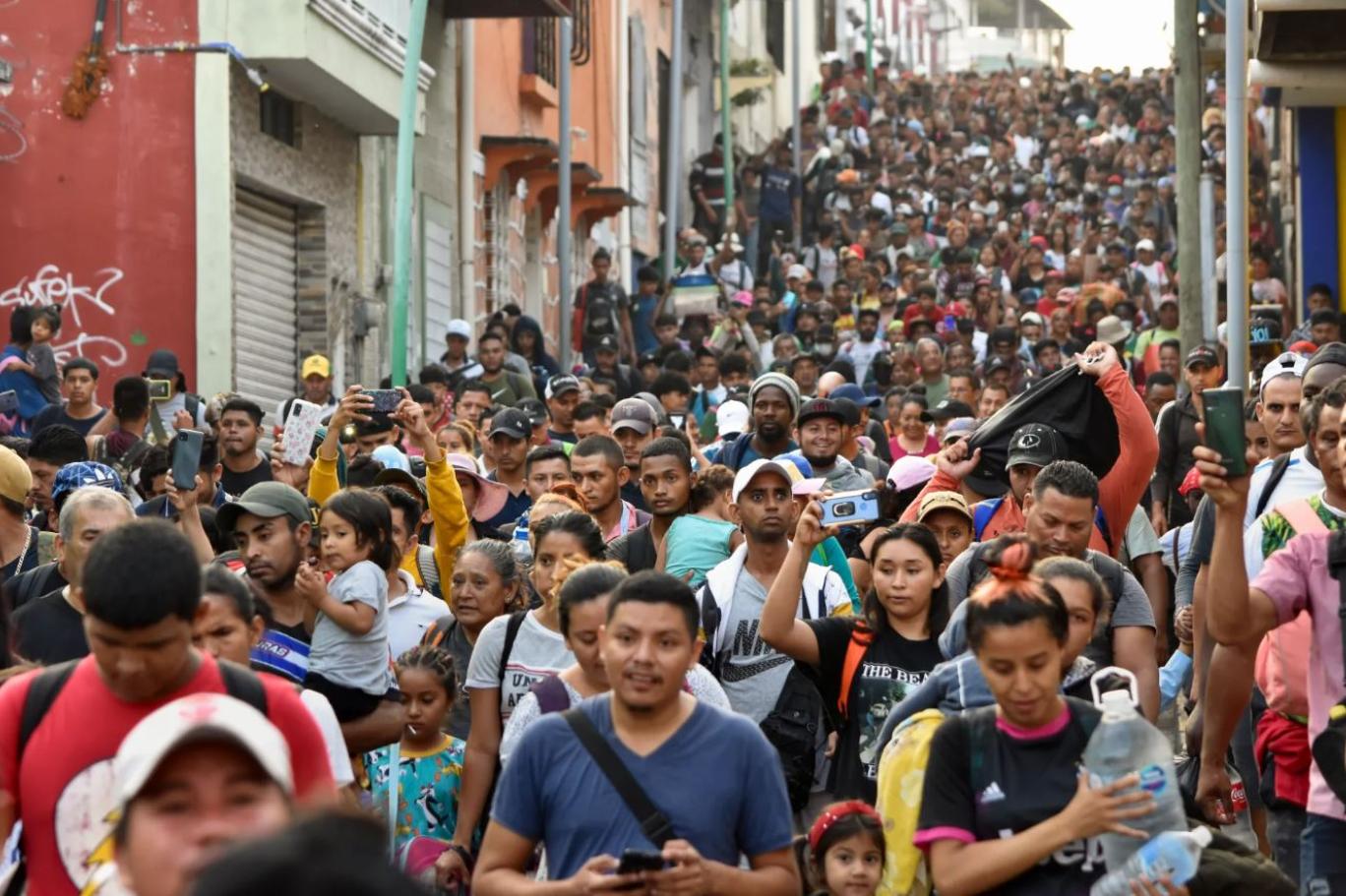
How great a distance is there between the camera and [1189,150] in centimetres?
1936

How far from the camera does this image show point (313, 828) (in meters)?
2.88

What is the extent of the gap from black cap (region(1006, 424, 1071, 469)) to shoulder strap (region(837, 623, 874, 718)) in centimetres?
196

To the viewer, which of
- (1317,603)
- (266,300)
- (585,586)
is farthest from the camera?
(266,300)

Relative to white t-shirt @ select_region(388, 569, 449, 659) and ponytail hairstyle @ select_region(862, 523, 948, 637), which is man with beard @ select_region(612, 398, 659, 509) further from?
ponytail hairstyle @ select_region(862, 523, 948, 637)

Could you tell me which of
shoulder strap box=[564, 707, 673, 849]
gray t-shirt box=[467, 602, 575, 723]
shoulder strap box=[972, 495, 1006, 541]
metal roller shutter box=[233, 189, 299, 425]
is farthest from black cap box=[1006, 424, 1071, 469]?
metal roller shutter box=[233, 189, 299, 425]

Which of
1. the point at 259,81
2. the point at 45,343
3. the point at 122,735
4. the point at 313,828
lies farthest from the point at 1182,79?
the point at 313,828

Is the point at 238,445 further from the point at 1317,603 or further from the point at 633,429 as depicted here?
the point at 1317,603

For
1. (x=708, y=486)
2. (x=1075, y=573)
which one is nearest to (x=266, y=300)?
(x=708, y=486)

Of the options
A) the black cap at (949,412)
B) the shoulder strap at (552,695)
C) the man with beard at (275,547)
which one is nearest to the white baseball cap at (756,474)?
the man with beard at (275,547)

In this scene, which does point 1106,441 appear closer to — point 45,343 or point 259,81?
point 45,343

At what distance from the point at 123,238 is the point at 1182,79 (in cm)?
795

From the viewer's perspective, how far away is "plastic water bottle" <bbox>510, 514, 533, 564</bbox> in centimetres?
1017

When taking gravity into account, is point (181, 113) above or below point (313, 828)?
above

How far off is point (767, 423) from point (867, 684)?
158 inches
